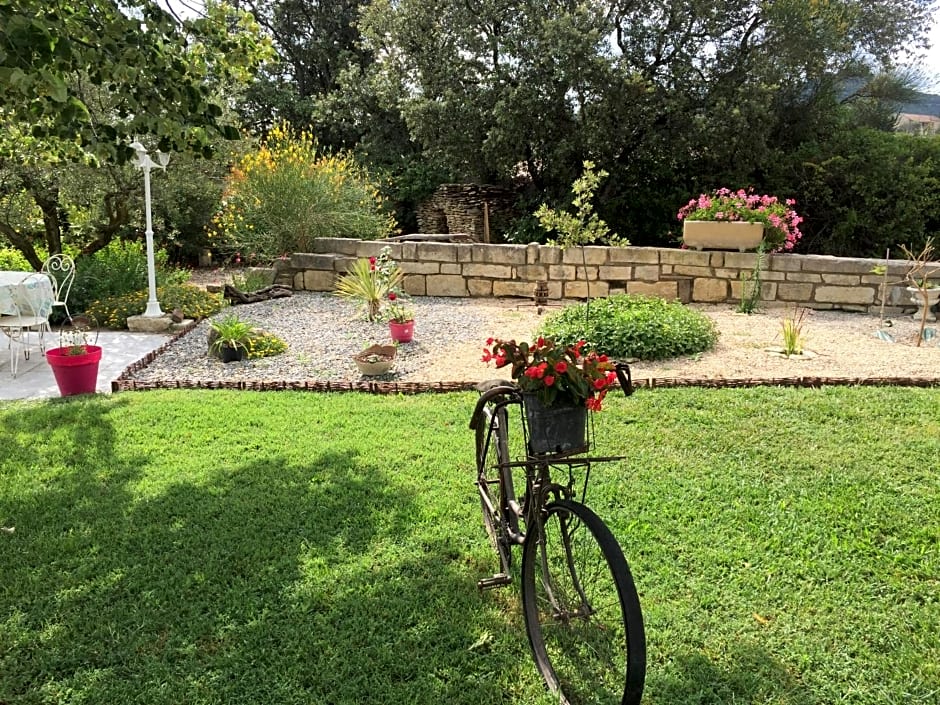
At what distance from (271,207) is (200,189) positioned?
1637mm

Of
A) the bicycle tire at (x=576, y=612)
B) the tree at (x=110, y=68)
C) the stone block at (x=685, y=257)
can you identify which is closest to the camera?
the bicycle tire at (x=576, y=612)

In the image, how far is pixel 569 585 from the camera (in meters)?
2.30

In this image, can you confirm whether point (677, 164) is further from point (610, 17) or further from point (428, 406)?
point (428, 406)

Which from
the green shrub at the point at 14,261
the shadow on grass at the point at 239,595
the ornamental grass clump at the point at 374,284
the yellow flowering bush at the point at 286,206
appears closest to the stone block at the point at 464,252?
the ornamental grass clump at the point at 374,284

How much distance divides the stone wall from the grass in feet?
13.6

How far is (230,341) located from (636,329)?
3443 mm

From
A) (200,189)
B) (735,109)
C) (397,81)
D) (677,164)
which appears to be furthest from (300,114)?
(735,109)

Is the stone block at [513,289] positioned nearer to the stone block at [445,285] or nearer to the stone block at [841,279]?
the stone block at [445,285]

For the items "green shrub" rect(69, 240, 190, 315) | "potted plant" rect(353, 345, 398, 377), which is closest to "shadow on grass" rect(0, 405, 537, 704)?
"potted plant" rect(353, 345, 398, 377)

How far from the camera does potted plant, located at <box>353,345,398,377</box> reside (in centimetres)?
554

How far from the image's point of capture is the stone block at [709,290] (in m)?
8.69

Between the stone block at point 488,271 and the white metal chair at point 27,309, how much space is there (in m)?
4.82

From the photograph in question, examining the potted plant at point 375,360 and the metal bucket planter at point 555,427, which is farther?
the potted plant at point 375,360

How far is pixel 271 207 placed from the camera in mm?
9945
